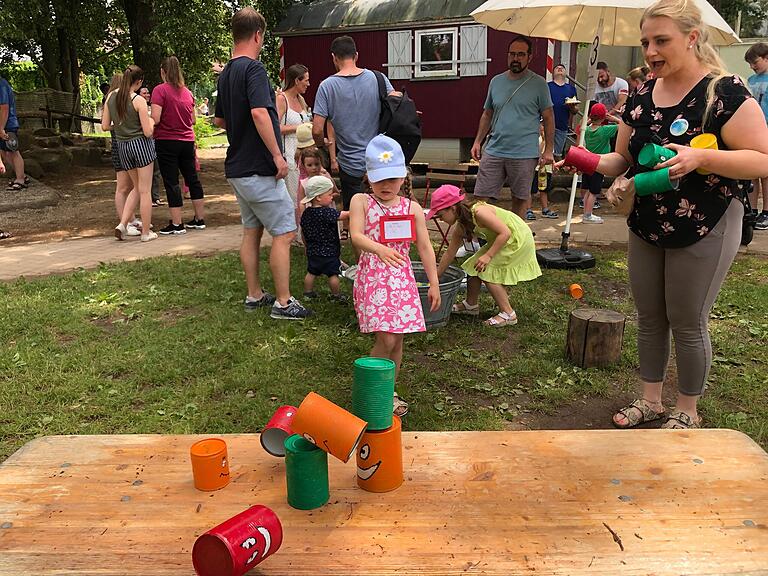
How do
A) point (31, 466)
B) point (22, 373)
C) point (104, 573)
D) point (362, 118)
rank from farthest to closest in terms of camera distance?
point (362, 118) → point (22, 373) → point (31, 466) → point (104, 573)

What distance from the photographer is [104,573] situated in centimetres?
143

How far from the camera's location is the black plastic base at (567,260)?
18.9 feet

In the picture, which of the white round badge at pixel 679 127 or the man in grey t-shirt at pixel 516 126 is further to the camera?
A: the man in grey t-shirt at pixel 516 126

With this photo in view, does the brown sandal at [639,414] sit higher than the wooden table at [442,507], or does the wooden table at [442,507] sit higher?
the wooden table at [442,507]

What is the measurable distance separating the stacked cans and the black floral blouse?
4.95 feet

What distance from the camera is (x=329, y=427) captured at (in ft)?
5.31

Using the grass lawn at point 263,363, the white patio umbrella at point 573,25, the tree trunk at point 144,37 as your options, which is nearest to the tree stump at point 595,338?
the grass lawn at point 263,363

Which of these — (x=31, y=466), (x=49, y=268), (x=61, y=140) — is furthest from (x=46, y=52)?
(x=31, y=466)

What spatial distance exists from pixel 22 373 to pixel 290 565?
295 cm

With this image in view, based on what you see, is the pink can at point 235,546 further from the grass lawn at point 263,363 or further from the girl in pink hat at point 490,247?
the girl in pink hat at point 490,247

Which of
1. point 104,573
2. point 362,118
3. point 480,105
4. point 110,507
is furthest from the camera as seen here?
point 480,105

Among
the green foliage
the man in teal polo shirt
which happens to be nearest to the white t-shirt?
the man in teal polo shirt

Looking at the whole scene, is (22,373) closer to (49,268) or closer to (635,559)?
(49,268)

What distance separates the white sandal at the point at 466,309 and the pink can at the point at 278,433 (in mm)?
2910
